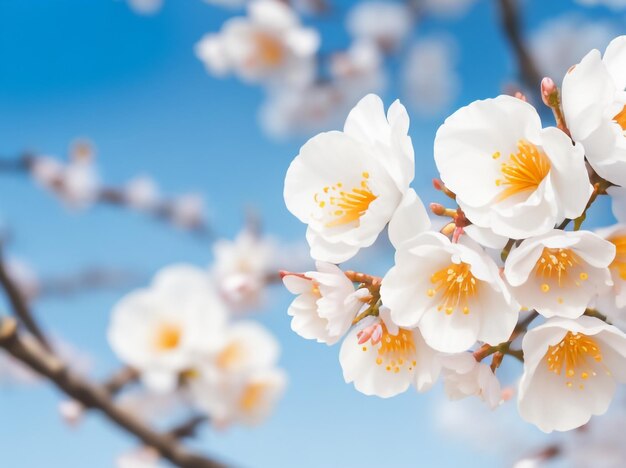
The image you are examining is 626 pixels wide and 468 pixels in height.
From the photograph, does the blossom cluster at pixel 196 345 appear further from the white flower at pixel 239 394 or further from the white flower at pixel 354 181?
the white flower at pixel 354 181

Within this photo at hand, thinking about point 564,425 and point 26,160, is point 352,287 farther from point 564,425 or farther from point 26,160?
point 26,160

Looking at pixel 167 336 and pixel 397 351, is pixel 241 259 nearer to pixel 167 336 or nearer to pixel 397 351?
pixel 167 336

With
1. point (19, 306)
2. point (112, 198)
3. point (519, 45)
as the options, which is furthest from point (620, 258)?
point (112, 198)

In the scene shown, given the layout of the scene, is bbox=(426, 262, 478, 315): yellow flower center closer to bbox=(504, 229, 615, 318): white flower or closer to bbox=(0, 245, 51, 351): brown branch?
bbox=(504, 229, 615, 318): white flower

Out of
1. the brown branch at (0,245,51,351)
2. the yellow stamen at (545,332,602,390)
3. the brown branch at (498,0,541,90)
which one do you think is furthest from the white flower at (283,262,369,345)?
the brown branch at (498,0,541,90)

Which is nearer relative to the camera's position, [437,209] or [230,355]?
[437,209]

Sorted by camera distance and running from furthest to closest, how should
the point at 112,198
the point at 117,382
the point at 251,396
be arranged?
1. the point at 112,198
2. the point at 251,396
3. the point at 117,382

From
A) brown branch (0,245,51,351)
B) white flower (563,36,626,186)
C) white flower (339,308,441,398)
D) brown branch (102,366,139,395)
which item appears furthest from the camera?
brown branch (102,366,139,395)
